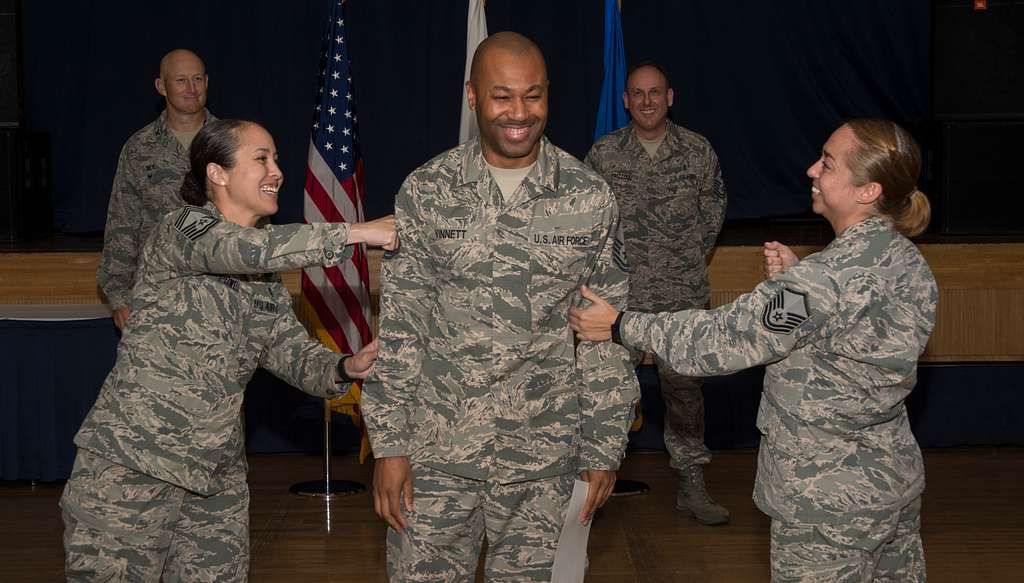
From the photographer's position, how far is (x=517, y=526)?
9.75ft

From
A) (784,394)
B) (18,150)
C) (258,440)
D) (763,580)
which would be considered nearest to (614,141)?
(763,580)

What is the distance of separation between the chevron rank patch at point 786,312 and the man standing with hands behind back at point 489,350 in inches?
16.7

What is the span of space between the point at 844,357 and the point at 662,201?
2909 millimetres

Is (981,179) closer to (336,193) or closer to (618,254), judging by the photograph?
(336,193)

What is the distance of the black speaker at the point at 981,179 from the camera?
7109 mm

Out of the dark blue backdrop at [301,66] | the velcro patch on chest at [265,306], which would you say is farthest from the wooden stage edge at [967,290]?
the velcro patch on chest at [265,306]

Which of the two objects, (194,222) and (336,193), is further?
(336,193)

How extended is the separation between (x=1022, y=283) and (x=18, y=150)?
18.4 ft

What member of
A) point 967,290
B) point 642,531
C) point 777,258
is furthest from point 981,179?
point 777,258

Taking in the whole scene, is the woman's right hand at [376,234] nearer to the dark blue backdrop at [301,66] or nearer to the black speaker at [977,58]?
the dark blue backdrop at [301,66]

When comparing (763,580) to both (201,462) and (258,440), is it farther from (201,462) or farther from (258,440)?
(258,440)

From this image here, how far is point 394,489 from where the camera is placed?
293 cm

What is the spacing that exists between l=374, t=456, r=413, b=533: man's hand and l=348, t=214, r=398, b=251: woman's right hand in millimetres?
509

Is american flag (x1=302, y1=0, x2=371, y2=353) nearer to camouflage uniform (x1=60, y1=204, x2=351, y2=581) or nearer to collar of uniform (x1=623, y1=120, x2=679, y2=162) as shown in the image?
collar of uniform (x1=623, y1=120, x2=679, y2=162)
